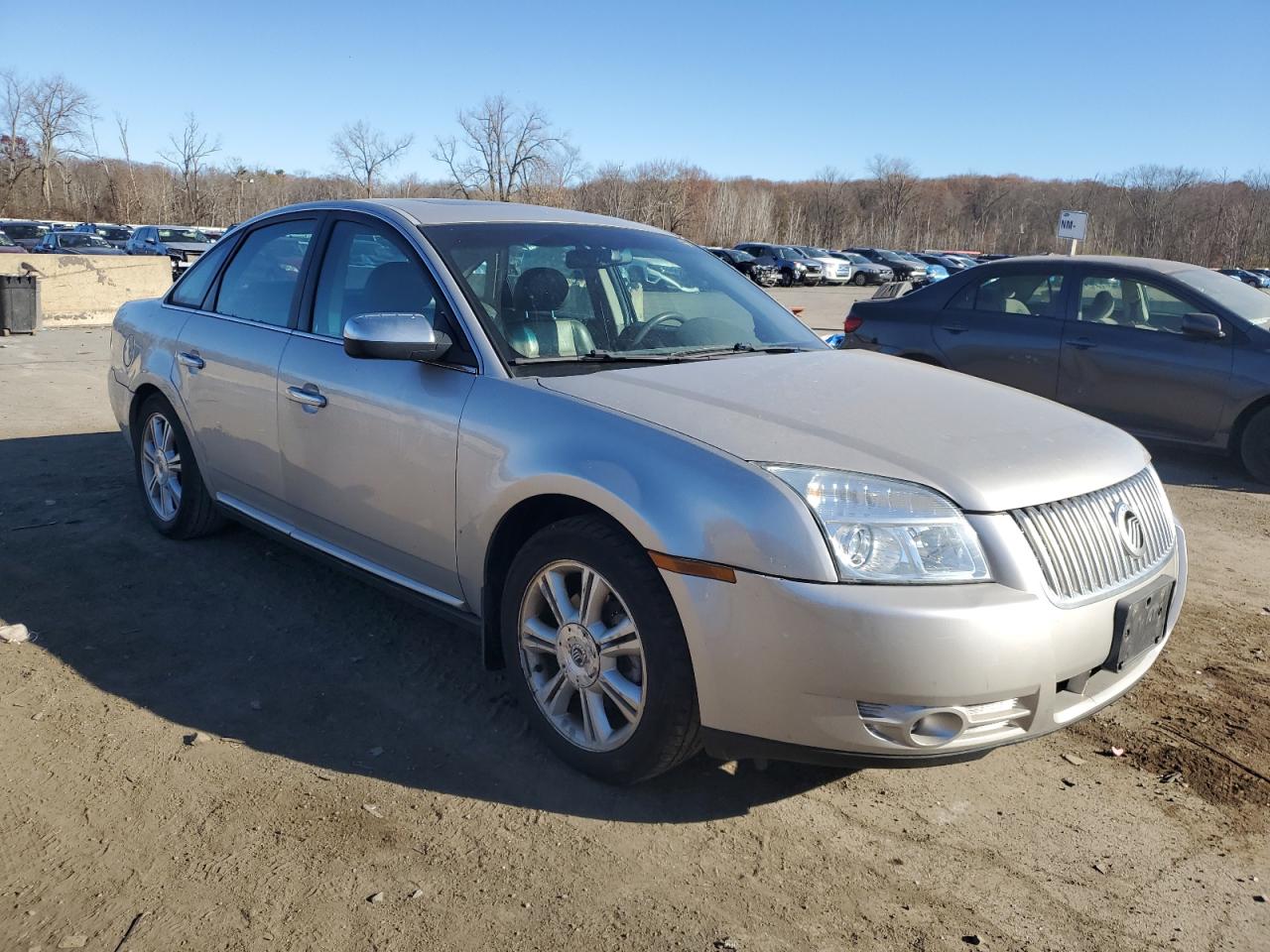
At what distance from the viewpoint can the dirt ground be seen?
2428 mm

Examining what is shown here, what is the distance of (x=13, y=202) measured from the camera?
220 ft

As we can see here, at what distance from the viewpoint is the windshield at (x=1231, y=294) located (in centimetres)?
747

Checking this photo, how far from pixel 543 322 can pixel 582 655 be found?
47.9 inches

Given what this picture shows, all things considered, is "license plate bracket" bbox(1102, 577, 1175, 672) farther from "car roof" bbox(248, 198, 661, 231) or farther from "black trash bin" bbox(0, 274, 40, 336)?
"black trash bin" bbox(0, 274, 40, 336)

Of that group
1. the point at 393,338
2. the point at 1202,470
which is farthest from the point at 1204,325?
the point at 393,338

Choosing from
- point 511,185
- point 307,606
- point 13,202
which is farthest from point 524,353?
point 13,202

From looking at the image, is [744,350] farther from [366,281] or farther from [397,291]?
[366,281]

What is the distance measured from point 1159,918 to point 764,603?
3.97ft

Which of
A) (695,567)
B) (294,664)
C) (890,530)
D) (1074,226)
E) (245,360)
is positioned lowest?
(294,664)

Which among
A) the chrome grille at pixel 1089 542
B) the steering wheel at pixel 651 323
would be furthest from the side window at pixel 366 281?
the chrome grille at pixel 1089 542

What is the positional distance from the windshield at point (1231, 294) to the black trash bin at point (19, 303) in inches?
550

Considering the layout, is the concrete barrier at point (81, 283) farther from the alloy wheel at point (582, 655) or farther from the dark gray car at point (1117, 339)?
the alloy wheel at point (582, 655)

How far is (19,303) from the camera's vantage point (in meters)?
14.1

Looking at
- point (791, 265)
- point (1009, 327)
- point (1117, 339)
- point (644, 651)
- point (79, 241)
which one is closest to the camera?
point (644, 651)
